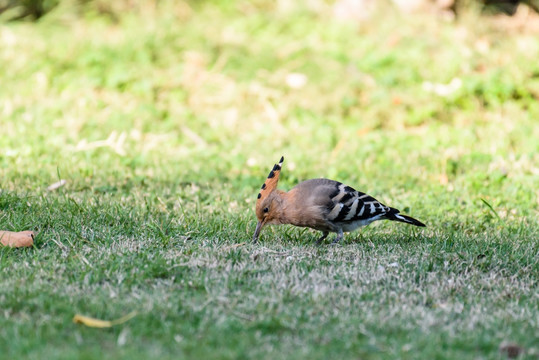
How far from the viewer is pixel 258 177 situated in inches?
274

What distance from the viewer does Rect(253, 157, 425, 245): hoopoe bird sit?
505 cm

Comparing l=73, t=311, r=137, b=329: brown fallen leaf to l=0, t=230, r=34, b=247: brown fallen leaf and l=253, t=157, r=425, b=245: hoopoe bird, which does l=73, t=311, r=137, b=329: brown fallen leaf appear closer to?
l=0, t=230, r=34, b=247: brown fallen leaf

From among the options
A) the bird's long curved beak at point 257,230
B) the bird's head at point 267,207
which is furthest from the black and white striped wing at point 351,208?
the bird's long curved beak at point 257,230

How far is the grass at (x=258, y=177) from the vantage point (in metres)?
3.58

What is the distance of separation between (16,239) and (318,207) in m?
1.92

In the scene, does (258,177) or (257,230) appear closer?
(257,230)

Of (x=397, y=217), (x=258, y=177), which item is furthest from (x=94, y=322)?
(x=258, y=177)

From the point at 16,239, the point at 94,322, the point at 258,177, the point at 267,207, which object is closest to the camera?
the point at 94,322

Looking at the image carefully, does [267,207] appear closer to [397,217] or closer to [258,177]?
[397,217]

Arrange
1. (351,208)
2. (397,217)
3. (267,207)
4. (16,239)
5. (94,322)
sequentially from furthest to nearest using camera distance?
(397,217), (351,208), (267,207), (16,239), (94,322)

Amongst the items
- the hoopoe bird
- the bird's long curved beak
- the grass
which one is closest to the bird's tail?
the hoopoe bird

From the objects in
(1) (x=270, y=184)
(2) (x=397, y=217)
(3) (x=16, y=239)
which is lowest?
(3) (x=16, y=239)

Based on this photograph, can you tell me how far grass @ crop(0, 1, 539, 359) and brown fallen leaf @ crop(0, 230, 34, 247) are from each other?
2.2 inches

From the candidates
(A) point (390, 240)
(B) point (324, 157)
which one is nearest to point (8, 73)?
(B) point (324, 157)
